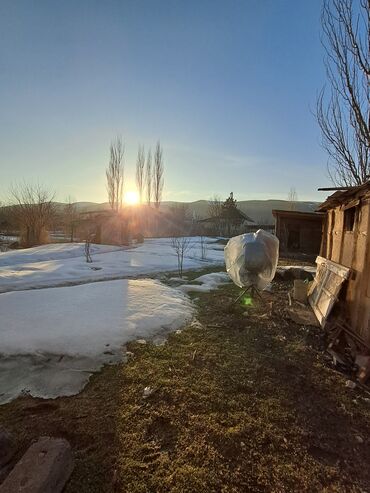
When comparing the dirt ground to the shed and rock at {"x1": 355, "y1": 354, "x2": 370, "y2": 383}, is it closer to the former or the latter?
rock at {"x1": 355, "y1": 354, "x2": 370, "y2": 383}

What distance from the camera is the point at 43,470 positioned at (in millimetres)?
2047

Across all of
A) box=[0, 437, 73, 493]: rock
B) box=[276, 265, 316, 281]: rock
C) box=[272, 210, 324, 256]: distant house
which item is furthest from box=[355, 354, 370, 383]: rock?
box=[272, 210, 324, 256]: distant house

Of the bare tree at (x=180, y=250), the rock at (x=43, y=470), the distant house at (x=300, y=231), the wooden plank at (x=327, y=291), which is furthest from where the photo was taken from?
the distant house at (x=300, y=231)

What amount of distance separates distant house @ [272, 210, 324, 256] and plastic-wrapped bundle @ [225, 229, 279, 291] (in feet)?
35.5

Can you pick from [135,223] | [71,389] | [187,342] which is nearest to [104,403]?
[71,389]

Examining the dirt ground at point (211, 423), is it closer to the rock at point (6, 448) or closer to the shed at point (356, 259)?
the rock at point (6, 448)

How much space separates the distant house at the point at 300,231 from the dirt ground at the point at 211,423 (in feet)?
46.6

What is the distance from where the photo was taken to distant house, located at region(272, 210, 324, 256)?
1770 centimetres

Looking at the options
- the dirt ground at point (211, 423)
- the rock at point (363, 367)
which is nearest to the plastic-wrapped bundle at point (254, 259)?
the dirt ground at point (211, 423)

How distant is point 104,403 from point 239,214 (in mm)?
34417

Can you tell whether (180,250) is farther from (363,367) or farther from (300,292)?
(363,367)

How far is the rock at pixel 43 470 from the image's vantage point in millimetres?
1914

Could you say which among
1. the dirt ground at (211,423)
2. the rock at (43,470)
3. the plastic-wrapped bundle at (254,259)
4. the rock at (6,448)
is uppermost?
the plastic-wrapped bundle at (254,259)

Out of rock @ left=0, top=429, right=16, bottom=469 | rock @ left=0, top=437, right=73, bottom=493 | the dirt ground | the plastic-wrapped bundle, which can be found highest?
the plastic-wrapped bundle
